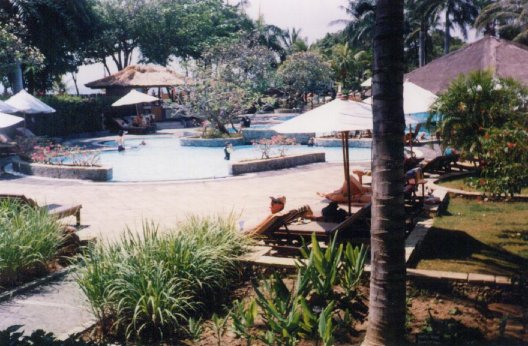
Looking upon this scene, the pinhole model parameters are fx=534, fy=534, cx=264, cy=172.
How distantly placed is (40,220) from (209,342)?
371cm

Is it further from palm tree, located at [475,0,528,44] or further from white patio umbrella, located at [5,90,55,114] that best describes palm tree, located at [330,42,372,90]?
white patio umbrella, located at [5,90,55,114]

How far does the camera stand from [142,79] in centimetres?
3550

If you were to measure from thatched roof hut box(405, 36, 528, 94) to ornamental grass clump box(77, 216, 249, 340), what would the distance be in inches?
433

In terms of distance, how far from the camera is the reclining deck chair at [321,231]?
6.97 metres

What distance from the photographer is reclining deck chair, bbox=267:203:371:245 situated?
697cm

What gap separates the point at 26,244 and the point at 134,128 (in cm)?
2546

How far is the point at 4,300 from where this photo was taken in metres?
6.09

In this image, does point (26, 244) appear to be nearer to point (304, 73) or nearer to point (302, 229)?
point (302, 229)

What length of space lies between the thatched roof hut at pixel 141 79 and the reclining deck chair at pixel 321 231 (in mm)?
28228

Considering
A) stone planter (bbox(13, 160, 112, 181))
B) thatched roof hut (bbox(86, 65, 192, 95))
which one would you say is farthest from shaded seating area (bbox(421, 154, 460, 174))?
thatched roof hut (bbox(86, 65, 192, 95))

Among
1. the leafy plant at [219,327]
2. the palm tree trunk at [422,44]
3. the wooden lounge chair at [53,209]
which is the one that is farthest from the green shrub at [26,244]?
the palm tree trunk at [422,44]

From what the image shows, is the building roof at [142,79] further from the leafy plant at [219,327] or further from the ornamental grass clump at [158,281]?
the leafy plant at [219,327]

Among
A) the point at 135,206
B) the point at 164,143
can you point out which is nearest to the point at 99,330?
the point at 135,206

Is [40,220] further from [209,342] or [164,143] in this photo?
[164,143]
